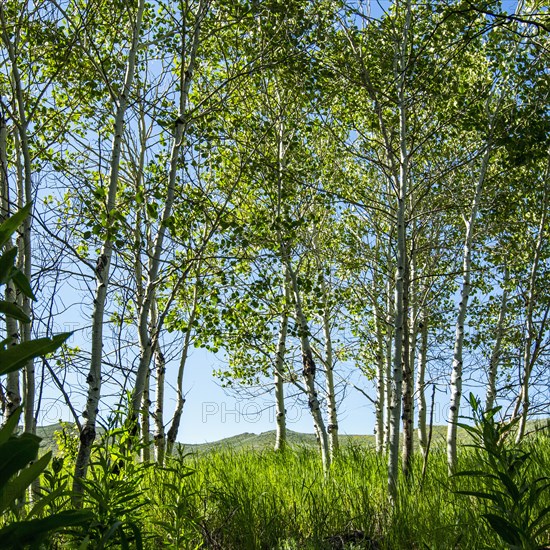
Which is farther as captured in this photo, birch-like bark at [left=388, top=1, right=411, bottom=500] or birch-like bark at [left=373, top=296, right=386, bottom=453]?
birch-like bark at [left=373, top=296, right=386, bottom=453]

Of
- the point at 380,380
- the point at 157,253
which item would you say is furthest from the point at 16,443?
the point at 380,380

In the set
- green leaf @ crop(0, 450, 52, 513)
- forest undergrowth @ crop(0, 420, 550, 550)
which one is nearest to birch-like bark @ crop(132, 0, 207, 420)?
forest undergrowth @ crop(0, 420, 550, 550)

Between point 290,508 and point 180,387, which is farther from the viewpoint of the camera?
point 180,387

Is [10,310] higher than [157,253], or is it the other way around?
[157,253]

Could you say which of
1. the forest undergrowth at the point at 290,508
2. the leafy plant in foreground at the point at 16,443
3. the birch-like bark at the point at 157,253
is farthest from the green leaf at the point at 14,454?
the birch-like bark at the point at 157,253

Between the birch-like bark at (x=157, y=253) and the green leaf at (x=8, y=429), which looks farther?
the birch-like bark at (x=157, y=253)

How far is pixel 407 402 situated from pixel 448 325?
8.04 meters

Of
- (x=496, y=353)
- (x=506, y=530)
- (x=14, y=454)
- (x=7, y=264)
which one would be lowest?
(x=506, y=530)

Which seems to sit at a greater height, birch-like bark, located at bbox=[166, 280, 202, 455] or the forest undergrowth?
birch-like bark, located at bbox=[166, 280, 202, 455]

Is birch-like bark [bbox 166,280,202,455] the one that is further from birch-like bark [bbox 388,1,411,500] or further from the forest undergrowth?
birch-like bark [bbox 388,1,411,500]

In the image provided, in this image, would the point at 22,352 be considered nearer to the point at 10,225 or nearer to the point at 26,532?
the point at 10,225

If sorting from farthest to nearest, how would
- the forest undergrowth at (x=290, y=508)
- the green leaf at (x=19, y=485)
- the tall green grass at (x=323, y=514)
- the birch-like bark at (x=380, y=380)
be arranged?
the birch-like bark at (x=380, y=380)
the tall green grass at (x=323, y=514)
the forest undergrowth at (x=290, y=508)
the green leaf at (x=19, y=485)

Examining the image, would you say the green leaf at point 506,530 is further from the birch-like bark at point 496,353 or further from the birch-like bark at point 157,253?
the birch-like bark at point 496,353

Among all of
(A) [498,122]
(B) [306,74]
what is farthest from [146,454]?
(A) [498,122]
